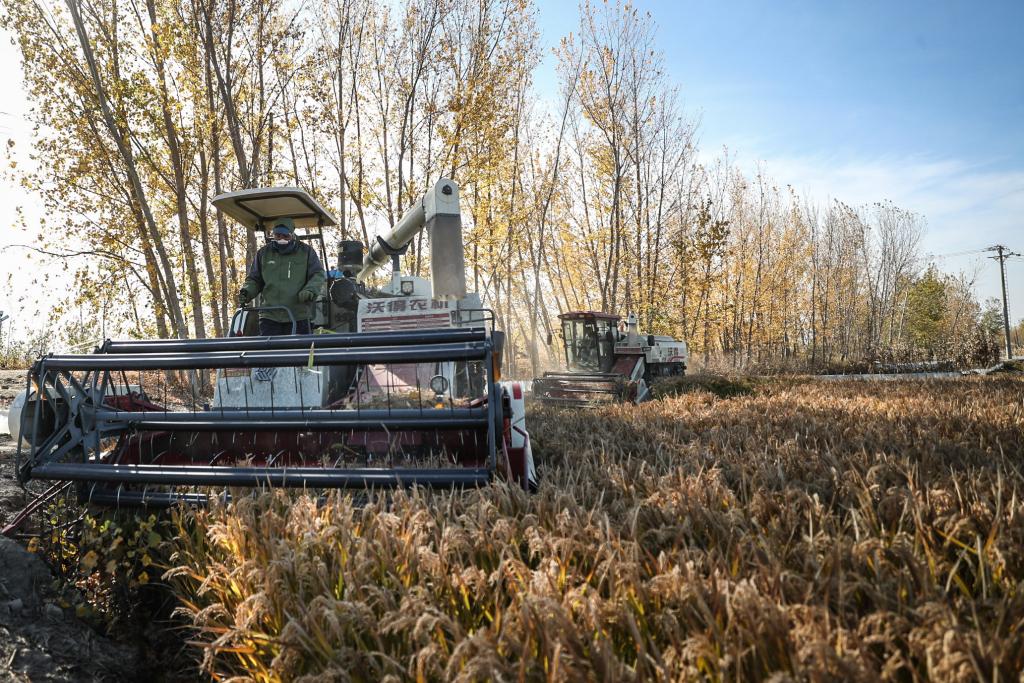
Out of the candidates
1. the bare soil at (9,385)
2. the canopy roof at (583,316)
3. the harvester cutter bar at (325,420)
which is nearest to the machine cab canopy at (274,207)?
the harvester cutter bar at (325,420)

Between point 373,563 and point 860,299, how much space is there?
175 ft

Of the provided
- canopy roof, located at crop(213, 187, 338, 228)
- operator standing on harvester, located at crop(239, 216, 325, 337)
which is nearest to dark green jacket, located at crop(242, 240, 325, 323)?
operator standing on harvester, located at crop(239, 216, 325, 337)

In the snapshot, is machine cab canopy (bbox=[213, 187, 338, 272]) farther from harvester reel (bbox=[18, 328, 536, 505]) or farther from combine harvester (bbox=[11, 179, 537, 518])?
harvester reel (bbox=[18, 328, 536, 505])

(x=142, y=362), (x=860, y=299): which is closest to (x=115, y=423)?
(x=142, y=362)

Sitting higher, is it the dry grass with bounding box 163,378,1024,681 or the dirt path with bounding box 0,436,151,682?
the dry grass with bounding box 163,378,1024,681

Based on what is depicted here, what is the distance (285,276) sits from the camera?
5734 mm

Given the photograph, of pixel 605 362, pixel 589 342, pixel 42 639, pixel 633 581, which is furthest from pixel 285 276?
pixel 605 362

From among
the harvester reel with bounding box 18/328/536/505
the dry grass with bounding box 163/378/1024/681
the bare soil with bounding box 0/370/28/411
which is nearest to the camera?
the dry grass with bounding box 163/378/1024/681

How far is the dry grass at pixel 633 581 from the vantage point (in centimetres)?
153

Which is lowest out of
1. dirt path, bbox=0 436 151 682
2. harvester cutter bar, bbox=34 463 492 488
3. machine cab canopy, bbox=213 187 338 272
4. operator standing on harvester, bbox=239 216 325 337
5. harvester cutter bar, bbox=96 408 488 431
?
dirt path, bbox=0 436 151 682

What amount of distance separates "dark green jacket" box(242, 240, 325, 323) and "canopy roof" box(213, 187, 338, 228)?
1.54 ft

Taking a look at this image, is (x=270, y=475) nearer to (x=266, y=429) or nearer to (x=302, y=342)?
(x=266, y=429)

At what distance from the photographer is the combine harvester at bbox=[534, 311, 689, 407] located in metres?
14.6

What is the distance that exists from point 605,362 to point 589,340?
2.57 ft
